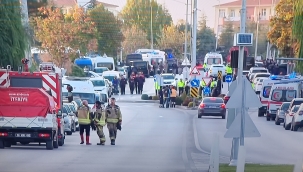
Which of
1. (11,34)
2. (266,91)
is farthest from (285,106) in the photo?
(11,34)

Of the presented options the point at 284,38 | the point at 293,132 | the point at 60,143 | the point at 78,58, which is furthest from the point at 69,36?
the point at 60,143

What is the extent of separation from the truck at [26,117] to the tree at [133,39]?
9518 cm

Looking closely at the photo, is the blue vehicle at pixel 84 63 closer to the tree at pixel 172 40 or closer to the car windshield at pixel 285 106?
the car windshield at pixel 285 106

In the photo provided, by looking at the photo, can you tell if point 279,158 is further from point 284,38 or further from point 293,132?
point 284,38

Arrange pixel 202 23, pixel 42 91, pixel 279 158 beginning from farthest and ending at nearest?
pixel 202 23
pixel 42 91
pixel 279 158

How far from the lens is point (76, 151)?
25.9 metres

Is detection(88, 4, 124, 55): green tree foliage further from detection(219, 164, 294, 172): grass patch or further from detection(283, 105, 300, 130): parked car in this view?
detection(219, 164, 294, 172): grass patch

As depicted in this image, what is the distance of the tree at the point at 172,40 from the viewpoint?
127 m

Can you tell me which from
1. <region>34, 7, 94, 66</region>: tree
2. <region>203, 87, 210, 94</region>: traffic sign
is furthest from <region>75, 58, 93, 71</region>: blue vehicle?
<region>203, 87, 210, 94</region>: traffic sign

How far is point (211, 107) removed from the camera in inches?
1891

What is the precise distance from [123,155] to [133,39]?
10008cm

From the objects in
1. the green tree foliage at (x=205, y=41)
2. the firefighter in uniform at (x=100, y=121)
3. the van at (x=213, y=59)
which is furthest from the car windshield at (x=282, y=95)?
the green tree foliage at (x=205, y=41)

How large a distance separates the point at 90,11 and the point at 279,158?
71.2 meters

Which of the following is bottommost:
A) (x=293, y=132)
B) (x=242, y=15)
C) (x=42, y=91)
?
(x=293, y=132)
